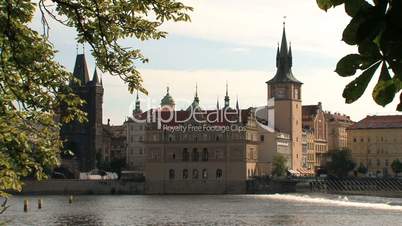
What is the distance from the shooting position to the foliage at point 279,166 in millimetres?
98750

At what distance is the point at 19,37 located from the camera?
709 cm

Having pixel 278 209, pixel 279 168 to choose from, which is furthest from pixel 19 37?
pixel 279 168

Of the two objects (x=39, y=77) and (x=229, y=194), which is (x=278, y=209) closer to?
(x=229, y=194)

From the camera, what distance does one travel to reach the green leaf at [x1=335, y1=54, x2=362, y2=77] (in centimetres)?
243

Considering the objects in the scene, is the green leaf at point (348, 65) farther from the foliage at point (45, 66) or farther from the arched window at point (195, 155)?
the arched window at point (195, 155)

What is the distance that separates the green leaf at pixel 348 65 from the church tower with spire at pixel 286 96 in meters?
104

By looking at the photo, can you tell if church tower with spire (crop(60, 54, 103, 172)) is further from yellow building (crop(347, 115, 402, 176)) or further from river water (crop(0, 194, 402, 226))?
river water (crop(0, 194, 402, 226))

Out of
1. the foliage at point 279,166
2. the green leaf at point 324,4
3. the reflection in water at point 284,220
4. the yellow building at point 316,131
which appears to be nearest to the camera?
the green leaf at point 324,4

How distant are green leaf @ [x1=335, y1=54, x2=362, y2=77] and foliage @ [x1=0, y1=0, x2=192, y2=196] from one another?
377 cm

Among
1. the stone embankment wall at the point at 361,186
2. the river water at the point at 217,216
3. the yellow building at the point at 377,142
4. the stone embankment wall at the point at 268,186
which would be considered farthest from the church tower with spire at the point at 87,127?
the river water at the point at 217,216

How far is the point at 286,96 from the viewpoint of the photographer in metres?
106

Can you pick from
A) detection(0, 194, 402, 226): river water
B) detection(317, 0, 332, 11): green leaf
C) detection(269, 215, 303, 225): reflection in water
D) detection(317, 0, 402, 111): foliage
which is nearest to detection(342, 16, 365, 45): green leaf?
detection(317, 0, 402, 111): foliage

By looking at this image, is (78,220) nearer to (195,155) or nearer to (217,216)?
(217,216)

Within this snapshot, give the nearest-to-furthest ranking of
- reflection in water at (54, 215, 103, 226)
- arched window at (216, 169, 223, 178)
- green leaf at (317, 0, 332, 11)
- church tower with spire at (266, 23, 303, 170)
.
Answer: green leaf at (317, 0, 332, 11), reflection in water at (54, 215, 103, 226), arched window at (216, 169, 223, 178), church tower with spire at (266, 23, 303, 170)
